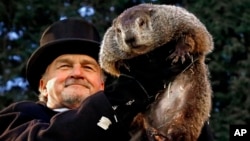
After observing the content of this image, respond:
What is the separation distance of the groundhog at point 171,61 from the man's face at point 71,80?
15.0 inches

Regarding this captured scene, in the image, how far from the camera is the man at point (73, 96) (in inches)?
115

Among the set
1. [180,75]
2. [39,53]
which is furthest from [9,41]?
[180,75]

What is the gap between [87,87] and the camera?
3.65 metres

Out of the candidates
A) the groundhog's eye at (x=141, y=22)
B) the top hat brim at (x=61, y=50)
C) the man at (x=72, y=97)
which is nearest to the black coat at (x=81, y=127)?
the man at (x=72, y=97)

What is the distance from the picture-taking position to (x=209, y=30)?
12.2m

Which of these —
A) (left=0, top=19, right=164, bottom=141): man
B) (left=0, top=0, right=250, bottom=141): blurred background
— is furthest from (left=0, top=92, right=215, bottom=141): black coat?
(left=0, top=0, right=250, bottom=141): blurred background

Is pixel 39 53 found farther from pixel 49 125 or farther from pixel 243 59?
pixel 243 59

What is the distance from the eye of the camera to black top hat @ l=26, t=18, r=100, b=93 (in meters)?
3.75

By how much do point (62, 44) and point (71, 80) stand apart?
225 millimetres

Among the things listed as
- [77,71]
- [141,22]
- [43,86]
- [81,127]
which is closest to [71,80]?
[77,71]

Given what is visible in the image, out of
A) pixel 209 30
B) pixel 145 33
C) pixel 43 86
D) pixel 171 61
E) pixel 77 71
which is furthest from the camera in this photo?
pixel 209 30

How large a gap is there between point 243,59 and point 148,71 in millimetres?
9743

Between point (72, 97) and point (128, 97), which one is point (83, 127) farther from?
point (72, 97)

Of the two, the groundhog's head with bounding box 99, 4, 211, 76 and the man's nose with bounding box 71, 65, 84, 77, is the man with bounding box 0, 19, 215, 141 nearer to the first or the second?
the man's nose with bounding box 71, 65, 84, 77
